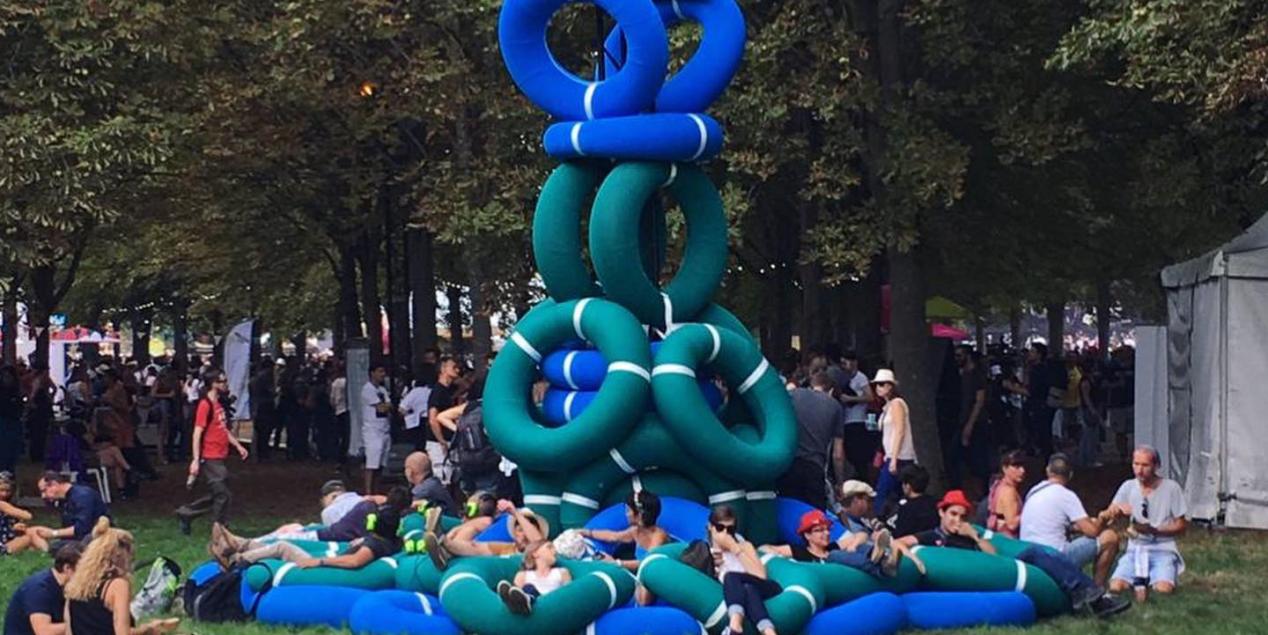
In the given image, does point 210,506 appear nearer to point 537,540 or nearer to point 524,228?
point 524,228

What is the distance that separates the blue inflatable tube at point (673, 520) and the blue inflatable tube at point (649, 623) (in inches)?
58.3

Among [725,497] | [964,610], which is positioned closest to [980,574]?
[964,610]

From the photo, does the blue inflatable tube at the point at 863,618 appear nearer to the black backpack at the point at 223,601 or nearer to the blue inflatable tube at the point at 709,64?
the black backpack at the point at 223,601

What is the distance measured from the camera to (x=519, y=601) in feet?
42.0

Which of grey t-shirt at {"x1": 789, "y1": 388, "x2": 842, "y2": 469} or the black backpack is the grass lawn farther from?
grey t-shirt at {"x1": 789, "y1": 388, "x2": 842, "y2": 469}

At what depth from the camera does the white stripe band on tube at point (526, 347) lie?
1562 centimetres

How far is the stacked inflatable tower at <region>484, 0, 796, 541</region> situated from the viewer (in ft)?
49.2

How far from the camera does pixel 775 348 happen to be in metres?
34.9

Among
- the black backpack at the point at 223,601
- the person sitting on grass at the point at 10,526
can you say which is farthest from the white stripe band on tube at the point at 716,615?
the person sitting on grass at the point at 10,526

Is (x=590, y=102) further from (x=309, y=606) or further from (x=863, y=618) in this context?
(x=863, y=618)

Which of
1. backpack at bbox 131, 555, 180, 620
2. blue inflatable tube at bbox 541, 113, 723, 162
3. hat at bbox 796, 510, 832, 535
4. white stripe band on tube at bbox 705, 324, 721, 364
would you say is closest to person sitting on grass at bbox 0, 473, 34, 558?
backpack at bbox 131, 555, 180, 620

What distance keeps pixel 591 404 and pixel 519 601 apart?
8.03 feet

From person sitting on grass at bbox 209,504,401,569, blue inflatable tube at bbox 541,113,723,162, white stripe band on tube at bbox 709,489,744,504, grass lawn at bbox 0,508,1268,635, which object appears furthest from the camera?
blue inflatable tube at bbox 541,113,723,162

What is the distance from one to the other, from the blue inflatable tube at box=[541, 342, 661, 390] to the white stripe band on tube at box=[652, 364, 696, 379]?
329mm
